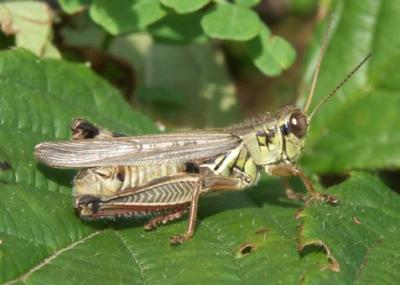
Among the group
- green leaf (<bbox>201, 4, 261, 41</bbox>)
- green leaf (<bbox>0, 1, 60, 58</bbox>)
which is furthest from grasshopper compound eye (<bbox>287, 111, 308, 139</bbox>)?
green leaf (<bbox>0, 1, 60, 58</bbox>)

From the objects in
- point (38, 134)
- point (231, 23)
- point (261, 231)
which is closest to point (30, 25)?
point (38, 134)

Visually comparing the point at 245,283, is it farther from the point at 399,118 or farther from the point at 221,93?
the point at 221,93

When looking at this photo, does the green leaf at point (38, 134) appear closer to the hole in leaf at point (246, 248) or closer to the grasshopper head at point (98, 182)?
the grasshopper head at point (98, 182)

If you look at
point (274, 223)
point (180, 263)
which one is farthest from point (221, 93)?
point (180, 263)

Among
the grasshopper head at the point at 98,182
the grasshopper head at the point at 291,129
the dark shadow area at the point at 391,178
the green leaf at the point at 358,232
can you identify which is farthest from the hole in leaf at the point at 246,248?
the dark shadow area at the point at 391,178

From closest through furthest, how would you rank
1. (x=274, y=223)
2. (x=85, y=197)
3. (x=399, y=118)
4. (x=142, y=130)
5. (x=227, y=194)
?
(x=85, y=197)
(x=274, y=223)
(x=227, y=194)
(x=142, y=130)
(x=399, y=118)

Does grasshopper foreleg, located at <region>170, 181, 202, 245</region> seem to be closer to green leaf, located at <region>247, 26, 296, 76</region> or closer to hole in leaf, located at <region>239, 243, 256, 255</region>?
hole in leaf, located at <region>239, 243, 256, 255</region>

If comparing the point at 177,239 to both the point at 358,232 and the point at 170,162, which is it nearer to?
the point at 170,162

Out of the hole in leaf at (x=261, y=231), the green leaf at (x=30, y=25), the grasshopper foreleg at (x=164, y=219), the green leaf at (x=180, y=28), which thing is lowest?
the hole in leaf at (x=261, y=231)
